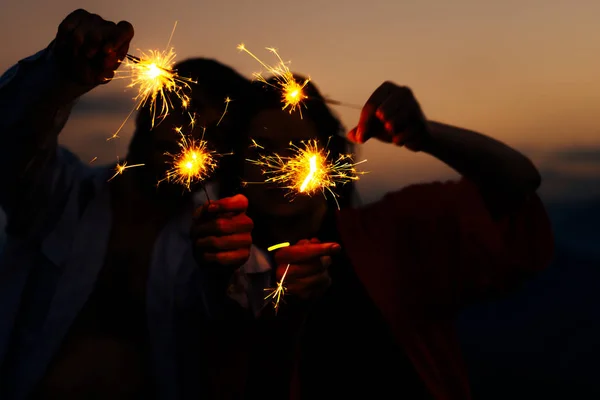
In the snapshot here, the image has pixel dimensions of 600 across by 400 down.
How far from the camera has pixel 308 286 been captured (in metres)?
1.55

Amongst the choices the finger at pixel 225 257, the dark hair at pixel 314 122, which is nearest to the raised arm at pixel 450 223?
the dark hair at pixel 314 122

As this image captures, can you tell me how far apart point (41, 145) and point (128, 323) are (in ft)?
1.94

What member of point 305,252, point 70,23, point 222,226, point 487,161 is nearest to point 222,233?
point 222,226

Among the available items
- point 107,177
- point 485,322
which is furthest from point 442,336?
point 485,322

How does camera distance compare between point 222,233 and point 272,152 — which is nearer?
point 222,233

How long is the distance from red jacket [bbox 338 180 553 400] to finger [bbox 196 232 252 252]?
2.11 ft

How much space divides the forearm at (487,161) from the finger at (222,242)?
554 mm

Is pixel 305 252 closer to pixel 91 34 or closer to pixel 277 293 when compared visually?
pixel 277 293

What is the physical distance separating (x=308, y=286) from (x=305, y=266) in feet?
0.19

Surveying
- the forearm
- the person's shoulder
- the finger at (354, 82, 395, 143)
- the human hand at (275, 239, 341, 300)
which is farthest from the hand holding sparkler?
the person's shoulder

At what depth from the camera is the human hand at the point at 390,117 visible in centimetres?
141

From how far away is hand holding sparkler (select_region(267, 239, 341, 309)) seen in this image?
149 cm

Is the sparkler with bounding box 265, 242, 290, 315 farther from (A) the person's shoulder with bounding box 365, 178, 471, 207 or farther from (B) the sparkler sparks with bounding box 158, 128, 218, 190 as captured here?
(A) the person's shoulder with bounding box 365, 178, 471, 207

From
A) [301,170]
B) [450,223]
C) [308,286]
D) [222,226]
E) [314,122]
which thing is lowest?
[308,286]
